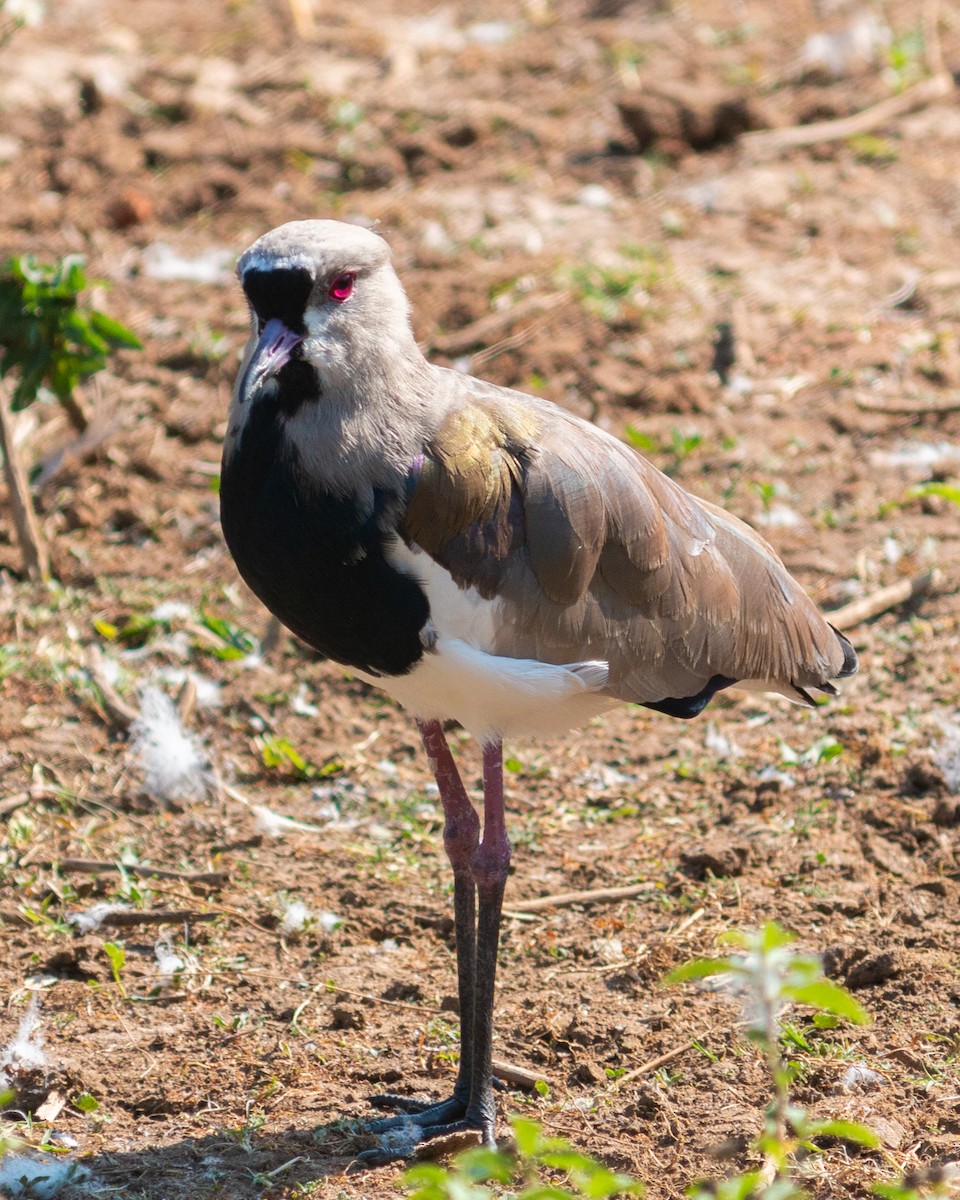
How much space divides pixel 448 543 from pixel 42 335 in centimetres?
282

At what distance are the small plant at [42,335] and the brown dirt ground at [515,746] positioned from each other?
0.67 metres

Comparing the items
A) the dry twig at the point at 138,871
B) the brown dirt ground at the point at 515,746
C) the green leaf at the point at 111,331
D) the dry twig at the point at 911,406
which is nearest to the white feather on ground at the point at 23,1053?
the brown dirt ground at the point at 515,746

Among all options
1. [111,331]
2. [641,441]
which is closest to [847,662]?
[641,441]

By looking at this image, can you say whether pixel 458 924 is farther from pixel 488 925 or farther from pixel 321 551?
pixel 321 551

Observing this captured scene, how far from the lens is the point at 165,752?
5.48m

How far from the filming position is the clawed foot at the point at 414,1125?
3.92 m

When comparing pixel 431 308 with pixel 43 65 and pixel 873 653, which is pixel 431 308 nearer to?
pixel 873 653

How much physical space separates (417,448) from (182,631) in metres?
2.59

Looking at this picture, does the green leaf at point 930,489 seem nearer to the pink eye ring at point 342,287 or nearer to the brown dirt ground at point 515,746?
the brown dirt ground at point 515,746

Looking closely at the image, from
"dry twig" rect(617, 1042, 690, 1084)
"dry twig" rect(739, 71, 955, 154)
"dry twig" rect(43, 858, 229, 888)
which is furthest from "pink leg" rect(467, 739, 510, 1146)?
"dry twig" rect(739, 71, 955, 154)

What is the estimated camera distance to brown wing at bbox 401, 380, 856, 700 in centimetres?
387

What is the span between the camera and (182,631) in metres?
6.14

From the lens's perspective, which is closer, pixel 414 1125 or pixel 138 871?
pixel 414 1125

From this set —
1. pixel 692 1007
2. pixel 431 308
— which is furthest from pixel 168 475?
pixel 692 1007
